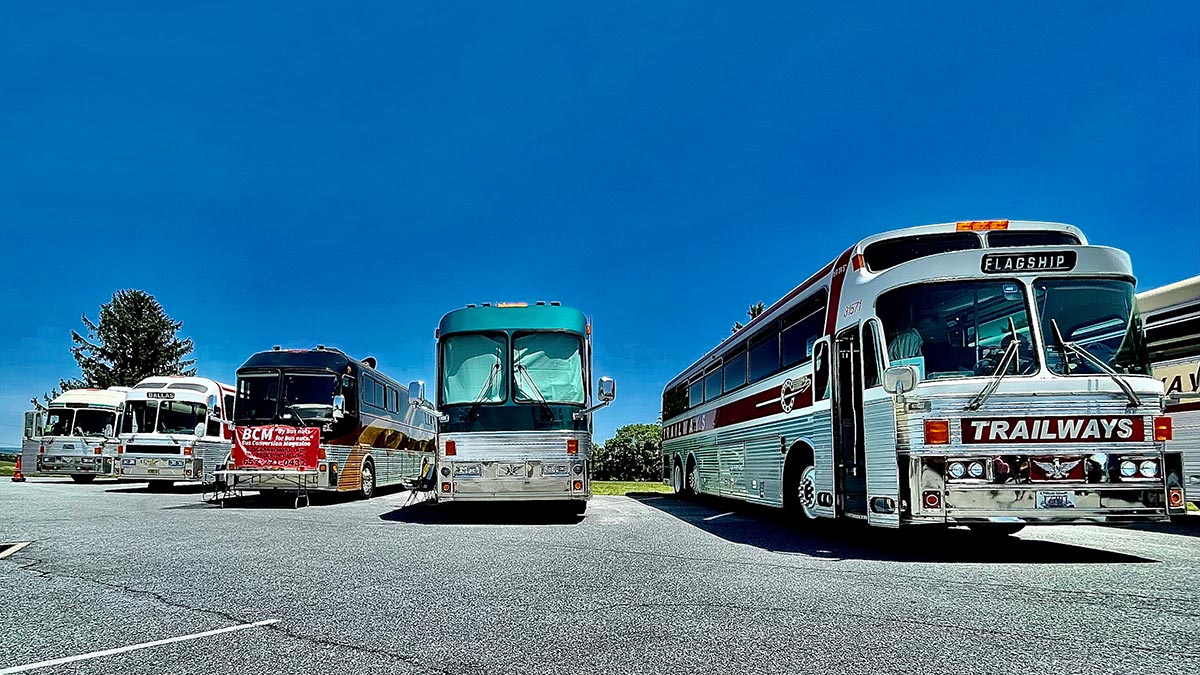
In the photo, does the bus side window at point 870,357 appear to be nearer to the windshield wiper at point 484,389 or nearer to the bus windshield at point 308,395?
the windshield wiper at point 484,389

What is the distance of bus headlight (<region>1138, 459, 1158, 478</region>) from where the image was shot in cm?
770

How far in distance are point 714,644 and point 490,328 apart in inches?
352

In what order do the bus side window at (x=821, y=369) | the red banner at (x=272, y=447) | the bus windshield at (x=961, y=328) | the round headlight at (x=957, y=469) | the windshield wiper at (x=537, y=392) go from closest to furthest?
the round headlight at (x=957, y=469)
the bus windshield at (x=961, y=328)
the bus side window at (x=821, y=369)
the windshield wiper at (x=537, y=392)
the red banner at (x=272, y=447)

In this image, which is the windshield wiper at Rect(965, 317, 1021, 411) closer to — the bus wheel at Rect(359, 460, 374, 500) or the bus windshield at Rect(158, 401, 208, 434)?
the bus wheel at Rect(359, 460, 374, 500)

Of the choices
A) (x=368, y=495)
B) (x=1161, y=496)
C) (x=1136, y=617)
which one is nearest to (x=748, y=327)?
(x=1161, y=496)

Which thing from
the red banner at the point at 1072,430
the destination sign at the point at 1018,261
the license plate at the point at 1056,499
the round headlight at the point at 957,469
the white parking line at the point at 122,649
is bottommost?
the white parking line at the point at 122,649

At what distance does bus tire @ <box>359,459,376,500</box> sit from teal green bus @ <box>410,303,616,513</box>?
233 inches

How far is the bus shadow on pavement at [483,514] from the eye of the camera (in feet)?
43.9

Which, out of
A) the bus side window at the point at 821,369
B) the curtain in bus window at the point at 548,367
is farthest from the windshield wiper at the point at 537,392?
the bus side window at the point at 821,369

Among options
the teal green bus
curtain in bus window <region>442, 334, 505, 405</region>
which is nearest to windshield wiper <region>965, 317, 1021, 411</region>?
the teal green bus

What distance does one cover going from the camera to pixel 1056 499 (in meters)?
7.69

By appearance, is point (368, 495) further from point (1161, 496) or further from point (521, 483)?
point (1161, 496)

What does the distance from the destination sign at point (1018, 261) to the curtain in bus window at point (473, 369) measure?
731 centimetres

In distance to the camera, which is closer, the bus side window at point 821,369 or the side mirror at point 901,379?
the side mirror at point 901,379
